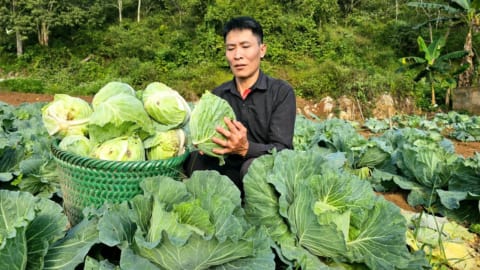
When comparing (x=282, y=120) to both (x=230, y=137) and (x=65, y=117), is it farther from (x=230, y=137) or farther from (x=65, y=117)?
(x=65, y=117)

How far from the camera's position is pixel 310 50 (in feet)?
63.5

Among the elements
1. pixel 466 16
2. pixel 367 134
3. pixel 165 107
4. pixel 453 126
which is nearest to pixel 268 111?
pixel 165 107

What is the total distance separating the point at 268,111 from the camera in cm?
287

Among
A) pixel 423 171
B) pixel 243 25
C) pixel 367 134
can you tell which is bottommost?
pixel 367 134

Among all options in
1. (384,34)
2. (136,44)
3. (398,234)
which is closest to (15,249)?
(398,234)

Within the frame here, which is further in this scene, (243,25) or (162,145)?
(243,25)

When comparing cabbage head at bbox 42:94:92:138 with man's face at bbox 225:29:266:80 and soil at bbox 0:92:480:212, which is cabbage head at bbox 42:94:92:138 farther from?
soil at bbox 0:92:480:212

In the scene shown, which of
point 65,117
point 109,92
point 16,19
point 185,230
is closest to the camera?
point 185,230

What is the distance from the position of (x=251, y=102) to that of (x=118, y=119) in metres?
1.18

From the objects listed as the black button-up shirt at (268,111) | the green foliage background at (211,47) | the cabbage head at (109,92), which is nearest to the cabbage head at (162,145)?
the cabbage head at (109,92)

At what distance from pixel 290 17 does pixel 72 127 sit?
18839 mm

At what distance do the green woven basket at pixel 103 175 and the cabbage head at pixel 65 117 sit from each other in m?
0.12

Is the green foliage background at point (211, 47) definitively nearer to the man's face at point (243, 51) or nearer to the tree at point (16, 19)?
the tree at point (16, 19)

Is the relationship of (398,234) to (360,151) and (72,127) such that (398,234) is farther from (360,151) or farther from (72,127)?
(360,151)
